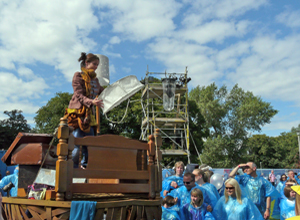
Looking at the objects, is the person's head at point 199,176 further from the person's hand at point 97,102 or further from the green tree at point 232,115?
the green tree at point 232,115

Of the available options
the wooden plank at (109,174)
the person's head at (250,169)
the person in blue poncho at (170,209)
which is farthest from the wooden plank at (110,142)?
the person's head at (250,169)

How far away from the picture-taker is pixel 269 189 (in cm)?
602

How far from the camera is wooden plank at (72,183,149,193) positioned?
269 cm

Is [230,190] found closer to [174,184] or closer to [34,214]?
[174,184]

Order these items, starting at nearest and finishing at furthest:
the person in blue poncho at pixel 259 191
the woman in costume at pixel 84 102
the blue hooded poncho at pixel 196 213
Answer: the woman in costume at pixel 84 102 < the blue hooded poncho at pixel 196 213 < the person in blue poncho at pixel 259 191

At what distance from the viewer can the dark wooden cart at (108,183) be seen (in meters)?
2.56

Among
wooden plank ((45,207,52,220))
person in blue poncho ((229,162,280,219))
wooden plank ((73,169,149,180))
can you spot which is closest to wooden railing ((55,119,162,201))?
wooden plank ((73,169,149,180))

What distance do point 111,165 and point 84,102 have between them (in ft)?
3.15

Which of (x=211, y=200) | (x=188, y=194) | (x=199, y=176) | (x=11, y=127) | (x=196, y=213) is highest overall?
A: (x=11, y=127)

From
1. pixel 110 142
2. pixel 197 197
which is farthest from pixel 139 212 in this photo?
pixel 197 197

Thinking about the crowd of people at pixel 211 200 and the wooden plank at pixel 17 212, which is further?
the crowd of people at pixel 211 200

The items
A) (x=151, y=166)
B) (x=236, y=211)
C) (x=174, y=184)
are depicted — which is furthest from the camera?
(x=174, y=184)

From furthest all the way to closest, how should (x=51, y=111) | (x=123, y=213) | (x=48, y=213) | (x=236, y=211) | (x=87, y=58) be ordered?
1. (x=51, y=111)
2. (x=236, y=211)
3. (x=87, y=58)
4. (x=123, y=213)
5. (x=48, y=213)

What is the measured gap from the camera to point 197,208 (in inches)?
175
